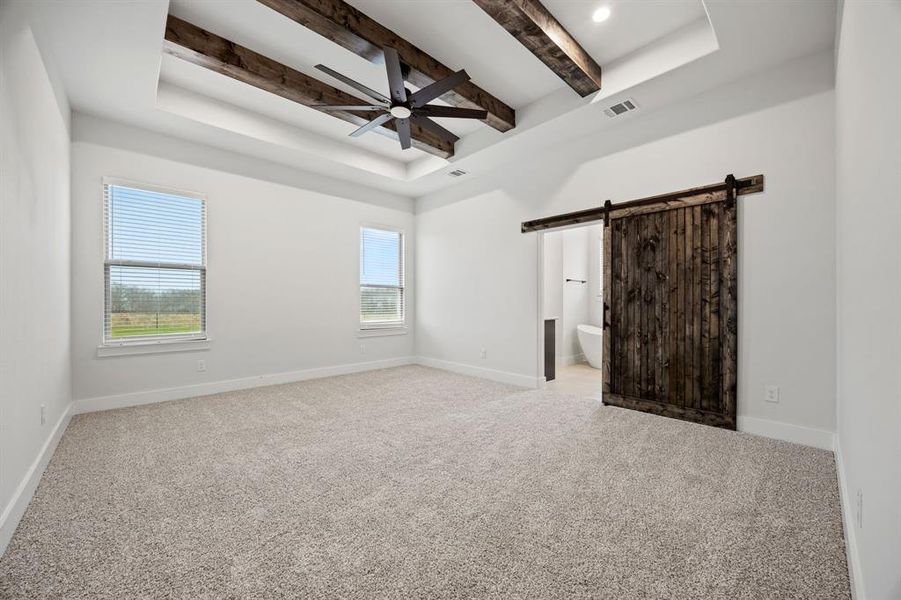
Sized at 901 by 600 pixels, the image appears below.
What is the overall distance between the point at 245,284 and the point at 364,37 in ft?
10.6

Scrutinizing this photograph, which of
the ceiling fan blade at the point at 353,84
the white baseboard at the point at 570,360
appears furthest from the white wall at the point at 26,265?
the white baseboard at the point at 570,360

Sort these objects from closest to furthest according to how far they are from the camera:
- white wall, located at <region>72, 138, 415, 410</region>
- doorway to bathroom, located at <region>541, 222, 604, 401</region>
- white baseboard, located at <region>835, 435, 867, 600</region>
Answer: white baseboard, located at <region>835, 435, 867, 600</region> → white wall, located at <region>72, 138, 415, 410</region> → doorway to bathroom, located at <region>541, 222, 604, 401</region>

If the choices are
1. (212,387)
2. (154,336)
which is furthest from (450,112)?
(212,387)

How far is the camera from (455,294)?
5.91 metres

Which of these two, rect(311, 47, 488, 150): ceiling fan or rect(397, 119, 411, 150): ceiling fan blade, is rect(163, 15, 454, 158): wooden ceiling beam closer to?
rect(311, 47, 488, 150): ceiling fan

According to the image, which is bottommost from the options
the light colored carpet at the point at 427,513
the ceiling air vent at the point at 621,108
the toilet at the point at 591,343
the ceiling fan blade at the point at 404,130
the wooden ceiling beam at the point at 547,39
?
the light colored carpet at the point at 427,513

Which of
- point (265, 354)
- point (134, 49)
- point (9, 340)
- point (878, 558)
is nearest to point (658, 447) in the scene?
point (878, 558)

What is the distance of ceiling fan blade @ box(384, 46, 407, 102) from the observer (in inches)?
106

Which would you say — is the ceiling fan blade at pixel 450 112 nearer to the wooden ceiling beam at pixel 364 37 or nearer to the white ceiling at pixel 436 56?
the wooden ceiling beam at pixel 364 37

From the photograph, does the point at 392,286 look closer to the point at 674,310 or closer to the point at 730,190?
the point at 674,310

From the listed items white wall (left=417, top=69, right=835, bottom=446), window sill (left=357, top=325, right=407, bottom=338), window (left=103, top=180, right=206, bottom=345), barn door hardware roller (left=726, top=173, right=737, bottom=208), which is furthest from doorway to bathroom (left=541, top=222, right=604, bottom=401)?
window (left=103, top=180, right=206, bottom=345)

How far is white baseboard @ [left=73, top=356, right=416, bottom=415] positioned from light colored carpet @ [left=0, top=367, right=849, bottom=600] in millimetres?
382

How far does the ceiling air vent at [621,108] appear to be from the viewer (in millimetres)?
3597

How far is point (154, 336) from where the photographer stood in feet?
13.7
